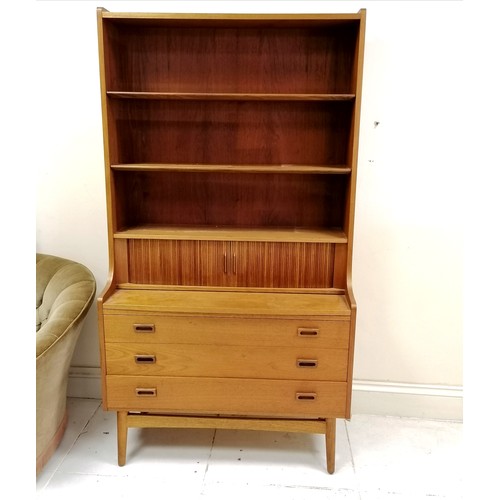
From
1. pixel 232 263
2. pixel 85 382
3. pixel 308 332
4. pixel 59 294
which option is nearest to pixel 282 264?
pixel 232 263

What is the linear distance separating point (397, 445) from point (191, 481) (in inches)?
39.3

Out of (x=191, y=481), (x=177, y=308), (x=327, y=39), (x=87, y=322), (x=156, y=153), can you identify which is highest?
(x=327, y=39)

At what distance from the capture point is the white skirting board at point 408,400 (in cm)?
250

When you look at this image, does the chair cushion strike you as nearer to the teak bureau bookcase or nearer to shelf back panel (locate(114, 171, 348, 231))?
the teak bureau bookcase

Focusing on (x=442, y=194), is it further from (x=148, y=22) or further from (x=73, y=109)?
(x=73, y=109)

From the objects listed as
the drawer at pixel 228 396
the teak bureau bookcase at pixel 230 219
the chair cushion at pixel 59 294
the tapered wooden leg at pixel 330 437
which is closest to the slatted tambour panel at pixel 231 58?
the teak bureau bookcase at pixel 230 219

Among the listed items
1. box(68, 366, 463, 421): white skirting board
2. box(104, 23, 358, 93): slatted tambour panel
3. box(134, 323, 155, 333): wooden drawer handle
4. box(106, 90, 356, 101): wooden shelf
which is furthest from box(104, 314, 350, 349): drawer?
box(104, 23, 358, 93): slatted tambour panel

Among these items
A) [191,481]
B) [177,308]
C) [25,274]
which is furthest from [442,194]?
[25,274]

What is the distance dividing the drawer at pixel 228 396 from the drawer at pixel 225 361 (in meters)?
0.03

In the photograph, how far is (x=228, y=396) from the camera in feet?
6.61

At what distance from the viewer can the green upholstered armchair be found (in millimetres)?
1908

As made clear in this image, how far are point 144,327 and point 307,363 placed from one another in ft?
2.27

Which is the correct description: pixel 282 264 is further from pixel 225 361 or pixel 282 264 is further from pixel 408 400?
pixel 408 400

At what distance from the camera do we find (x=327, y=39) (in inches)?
83.3
